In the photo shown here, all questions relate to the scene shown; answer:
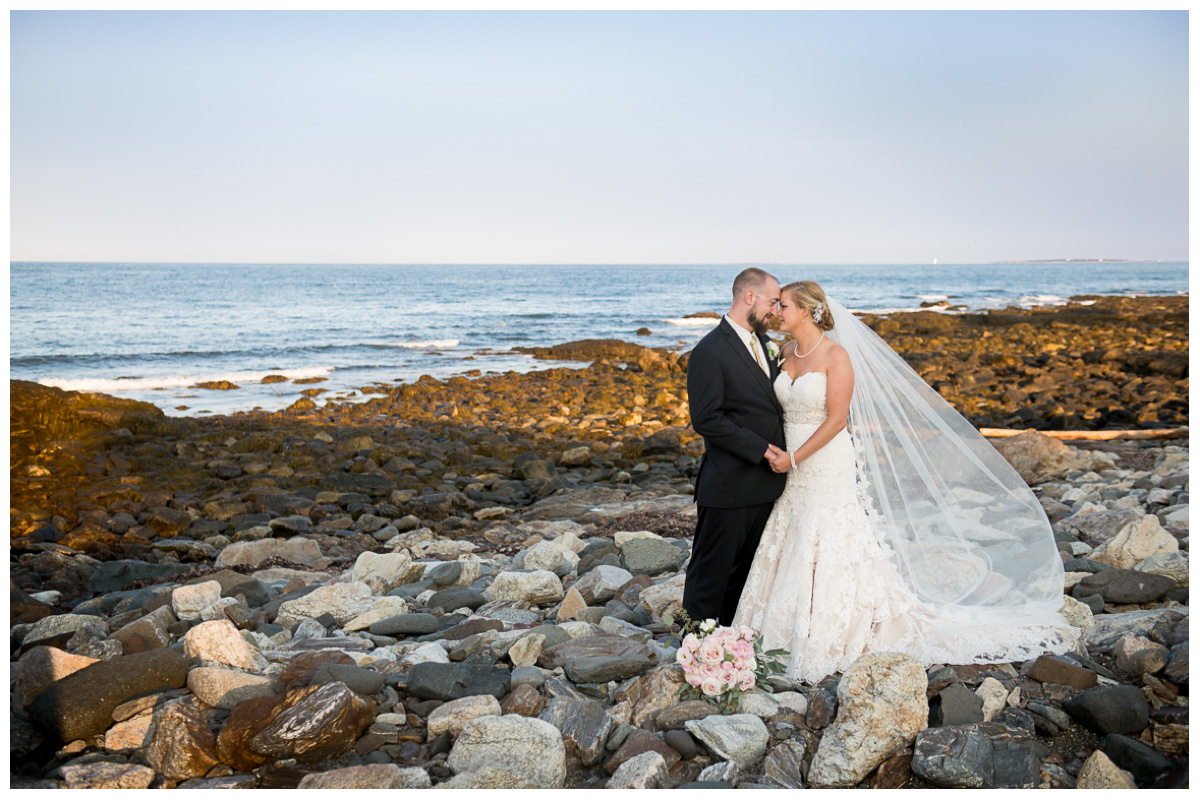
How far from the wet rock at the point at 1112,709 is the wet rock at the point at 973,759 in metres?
0.29

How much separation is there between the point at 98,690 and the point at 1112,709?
459 centimetres

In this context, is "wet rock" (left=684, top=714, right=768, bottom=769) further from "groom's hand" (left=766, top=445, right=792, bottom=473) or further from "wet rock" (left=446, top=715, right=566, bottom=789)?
"groom's hand" (left=766, top=445, right=792, bottom=473)

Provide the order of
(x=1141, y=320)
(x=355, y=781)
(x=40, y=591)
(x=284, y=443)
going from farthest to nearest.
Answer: (x=1141, y=320) → (x=284, y=443) → (x=40, y=591) → (x=355, y=781)

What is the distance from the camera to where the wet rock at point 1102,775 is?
11.0ft

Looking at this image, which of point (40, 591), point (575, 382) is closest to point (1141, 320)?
point (575, 382)

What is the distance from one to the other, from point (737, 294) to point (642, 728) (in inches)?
96.5

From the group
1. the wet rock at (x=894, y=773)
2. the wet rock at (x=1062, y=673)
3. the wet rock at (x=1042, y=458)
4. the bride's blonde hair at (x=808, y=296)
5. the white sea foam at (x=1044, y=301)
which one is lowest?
the wet rock at (x=894, y=773)

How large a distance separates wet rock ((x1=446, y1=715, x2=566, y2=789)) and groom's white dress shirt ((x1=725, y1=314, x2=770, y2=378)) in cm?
245

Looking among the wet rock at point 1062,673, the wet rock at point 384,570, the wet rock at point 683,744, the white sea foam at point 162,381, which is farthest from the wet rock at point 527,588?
the white sea foam at point 162,381

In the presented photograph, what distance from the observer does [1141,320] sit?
31.8 m

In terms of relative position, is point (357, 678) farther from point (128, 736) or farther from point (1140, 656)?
point (1140, 656)

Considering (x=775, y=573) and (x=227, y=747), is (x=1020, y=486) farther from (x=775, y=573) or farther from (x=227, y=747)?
(x=227, y=747)

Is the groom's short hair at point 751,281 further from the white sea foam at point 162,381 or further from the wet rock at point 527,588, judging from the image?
the white sea foam at point 162,381

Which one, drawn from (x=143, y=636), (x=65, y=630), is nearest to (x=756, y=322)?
(x=143, y=636)
